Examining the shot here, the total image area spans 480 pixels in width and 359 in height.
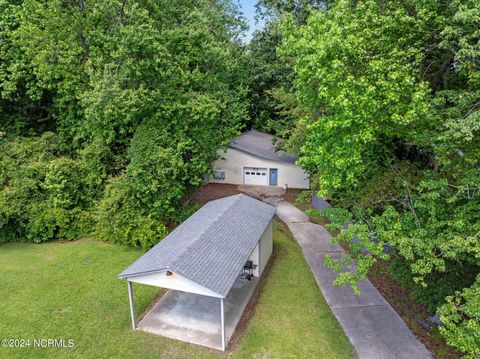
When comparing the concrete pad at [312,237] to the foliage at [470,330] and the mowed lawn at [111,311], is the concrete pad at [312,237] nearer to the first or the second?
the mowed lawn at [111,311]

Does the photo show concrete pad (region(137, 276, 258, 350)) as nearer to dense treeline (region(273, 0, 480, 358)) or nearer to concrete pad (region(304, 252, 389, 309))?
concrete pad (region(304, 252, 389, 309))

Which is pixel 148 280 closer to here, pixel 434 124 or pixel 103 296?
pixel 103 296

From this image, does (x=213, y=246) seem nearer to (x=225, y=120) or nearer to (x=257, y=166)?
(x=225, y=120)

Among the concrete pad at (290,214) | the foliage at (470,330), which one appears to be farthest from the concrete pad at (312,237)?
the foliage at (470,330)

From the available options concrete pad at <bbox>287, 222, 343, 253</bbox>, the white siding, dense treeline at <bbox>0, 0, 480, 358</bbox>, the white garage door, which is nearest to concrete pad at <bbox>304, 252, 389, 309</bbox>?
dense treeline at <bbox>0, 0, 480, 358</bbox>

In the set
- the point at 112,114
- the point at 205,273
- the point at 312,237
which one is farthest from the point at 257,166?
the point at 205,273

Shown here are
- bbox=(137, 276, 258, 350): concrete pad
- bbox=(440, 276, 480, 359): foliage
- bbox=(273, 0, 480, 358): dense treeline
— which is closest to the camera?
bbox=(440, 276, 480, 359): foliage

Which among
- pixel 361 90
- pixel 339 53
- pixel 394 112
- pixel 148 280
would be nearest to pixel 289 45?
pixel 339 53
